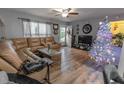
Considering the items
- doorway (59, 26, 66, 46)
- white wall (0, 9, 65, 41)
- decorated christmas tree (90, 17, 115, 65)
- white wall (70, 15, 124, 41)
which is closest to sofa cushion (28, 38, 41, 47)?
white wall (0, 9, 65, 41)

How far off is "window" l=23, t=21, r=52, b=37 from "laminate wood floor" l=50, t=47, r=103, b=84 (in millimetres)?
290

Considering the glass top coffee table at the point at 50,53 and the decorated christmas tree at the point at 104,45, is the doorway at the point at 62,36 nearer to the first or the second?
the glass top coffee table at the point at 50,53

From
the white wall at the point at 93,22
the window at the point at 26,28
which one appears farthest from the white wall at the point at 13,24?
the white wall at the point at 93,22

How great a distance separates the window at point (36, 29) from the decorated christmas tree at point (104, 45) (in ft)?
1.58

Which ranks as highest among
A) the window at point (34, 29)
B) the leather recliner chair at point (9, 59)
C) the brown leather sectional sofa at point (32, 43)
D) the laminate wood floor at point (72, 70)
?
the window at point (34, 29)

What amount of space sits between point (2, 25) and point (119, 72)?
114 cm

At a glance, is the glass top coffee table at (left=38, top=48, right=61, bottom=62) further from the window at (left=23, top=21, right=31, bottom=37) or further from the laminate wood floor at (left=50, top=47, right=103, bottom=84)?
the window at (left=23, top=21, right=31, bottom=37)

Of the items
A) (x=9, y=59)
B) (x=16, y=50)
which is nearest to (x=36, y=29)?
(x=16, y=50)

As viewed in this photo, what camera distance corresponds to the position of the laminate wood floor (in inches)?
46.2

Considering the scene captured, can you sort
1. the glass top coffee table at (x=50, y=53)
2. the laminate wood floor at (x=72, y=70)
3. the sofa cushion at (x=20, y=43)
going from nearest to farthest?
the sofa cushion at (x=20, y=43) < the glass top coffee table at (x=50, y=53) < the laminate wood floor at (x=72, y=70)

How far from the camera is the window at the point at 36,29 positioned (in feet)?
2.86

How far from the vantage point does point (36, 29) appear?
0.92 metres
